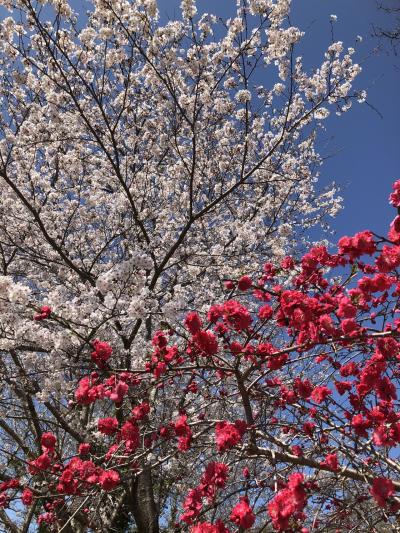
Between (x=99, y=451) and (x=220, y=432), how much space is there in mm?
3851

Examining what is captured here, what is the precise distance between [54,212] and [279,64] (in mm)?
3909

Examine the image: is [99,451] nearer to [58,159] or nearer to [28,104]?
[58,159]

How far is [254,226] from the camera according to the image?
25.0 ft

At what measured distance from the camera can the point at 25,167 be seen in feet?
21.5

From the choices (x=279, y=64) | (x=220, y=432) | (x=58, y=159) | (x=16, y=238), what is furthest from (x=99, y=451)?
(x=279, y=64)

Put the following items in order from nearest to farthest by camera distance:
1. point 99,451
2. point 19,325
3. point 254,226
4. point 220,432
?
point 220,432
point 19,325
point 99,451
point 254,226

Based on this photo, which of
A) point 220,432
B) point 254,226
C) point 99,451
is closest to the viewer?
point 220,432

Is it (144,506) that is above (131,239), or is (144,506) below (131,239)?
below

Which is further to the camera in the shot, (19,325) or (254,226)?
(254,226)

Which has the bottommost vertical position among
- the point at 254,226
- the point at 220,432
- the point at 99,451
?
the point at 220,432

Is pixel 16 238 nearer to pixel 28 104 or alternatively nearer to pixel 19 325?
pixel 28 104

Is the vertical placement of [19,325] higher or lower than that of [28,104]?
lower

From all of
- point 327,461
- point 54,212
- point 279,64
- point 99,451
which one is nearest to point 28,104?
point 54,212

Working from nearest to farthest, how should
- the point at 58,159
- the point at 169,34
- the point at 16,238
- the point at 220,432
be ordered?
1. the point at 220,432
2. the point at 169,34
3. the point at 16,238
4. the point at 58,159
